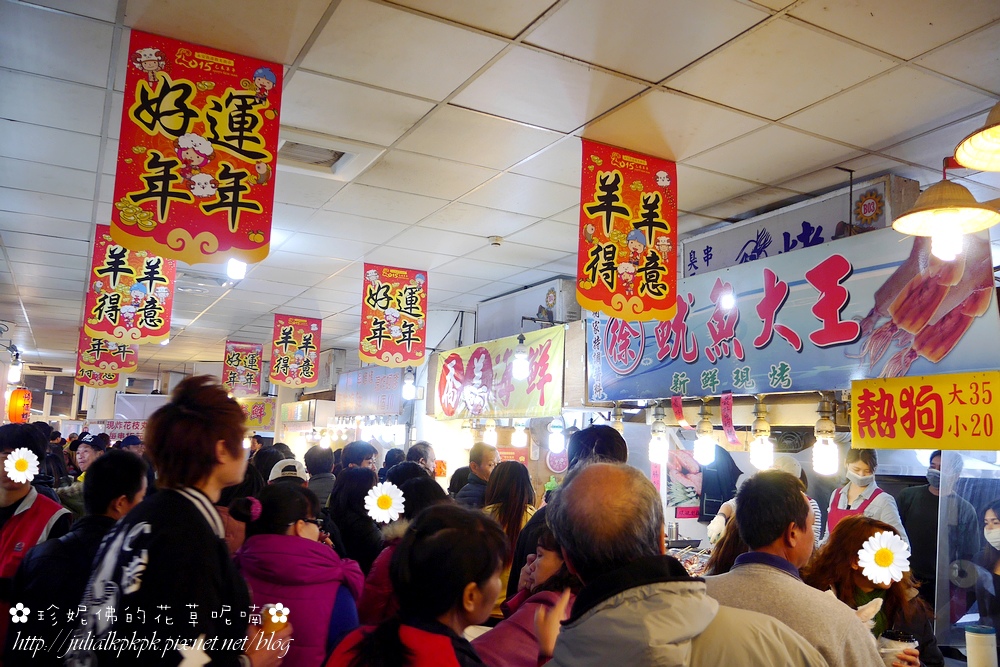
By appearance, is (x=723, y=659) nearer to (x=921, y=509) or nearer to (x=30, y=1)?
(x=30, y=1)

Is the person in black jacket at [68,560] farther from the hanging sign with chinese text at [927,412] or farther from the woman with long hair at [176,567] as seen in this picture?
the hanging sign with chinese text at [927,412]

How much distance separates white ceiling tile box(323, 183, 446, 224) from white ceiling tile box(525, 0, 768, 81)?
2.96 metres

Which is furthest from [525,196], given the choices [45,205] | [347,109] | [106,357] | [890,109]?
[106,357]

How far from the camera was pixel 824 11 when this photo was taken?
3.87 metres

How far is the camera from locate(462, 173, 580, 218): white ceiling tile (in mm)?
6539

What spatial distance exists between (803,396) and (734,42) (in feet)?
11.0

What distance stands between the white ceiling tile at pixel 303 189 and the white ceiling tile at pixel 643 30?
10.00 feet

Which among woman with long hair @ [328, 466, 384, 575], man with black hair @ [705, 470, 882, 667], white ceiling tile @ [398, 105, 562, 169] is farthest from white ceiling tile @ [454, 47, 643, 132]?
man with black hair @ [705, 470, 882, 667]

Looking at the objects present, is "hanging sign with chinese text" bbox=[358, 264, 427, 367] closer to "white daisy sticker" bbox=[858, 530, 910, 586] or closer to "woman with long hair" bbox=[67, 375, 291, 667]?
"white daisy sticker" bbox=[858, 530, 910, 586]

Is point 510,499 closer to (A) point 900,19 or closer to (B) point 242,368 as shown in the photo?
(A) point 900,19

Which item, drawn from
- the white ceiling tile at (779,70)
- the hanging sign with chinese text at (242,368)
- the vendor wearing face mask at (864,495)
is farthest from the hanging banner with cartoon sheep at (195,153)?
the hanging sign with chinese text at (242,368)

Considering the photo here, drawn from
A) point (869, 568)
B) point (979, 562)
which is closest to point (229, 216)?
point (869, 568)

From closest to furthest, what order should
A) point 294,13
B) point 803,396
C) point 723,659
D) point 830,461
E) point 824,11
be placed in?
point 723,659, point 824,11, point 294,13, point 830,461, point 803,396

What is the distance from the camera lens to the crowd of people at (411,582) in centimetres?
169
